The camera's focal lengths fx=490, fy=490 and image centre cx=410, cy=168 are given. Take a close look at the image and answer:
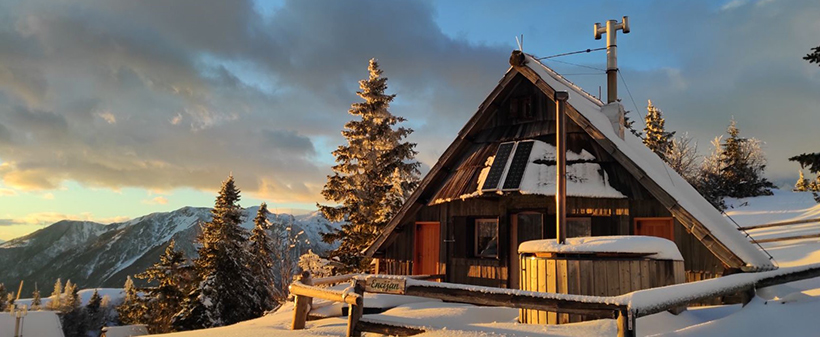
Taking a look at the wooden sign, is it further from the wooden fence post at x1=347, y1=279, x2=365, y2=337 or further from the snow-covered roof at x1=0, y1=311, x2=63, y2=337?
the snow-covered roof at x1=0, y1=311, x2=63, y2=337

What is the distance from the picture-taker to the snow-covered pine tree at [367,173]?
25.5 m

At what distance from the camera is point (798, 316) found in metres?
6.98

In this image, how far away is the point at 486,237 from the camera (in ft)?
47.5

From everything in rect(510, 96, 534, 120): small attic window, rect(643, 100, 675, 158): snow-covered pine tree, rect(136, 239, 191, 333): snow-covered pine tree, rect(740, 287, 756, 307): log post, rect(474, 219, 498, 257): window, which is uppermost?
rect(643, 100, 675, 158): snow-covered pine tree

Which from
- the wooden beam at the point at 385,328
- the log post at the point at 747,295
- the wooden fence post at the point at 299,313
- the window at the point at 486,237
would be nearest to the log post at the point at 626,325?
the wooden beam at the point at 385,328

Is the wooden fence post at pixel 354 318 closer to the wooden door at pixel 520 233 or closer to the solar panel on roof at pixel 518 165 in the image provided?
the solar panel on roof at pixel 518 165

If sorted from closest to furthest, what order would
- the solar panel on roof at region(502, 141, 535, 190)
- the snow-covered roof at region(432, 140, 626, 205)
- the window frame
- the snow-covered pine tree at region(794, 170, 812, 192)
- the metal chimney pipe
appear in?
1. the metal chimney pipe
2. the snow-covered roof at region(432, 140, 626, 205)
3. the solar panel on roof at region(502, 141, 535, 190)
4. the window frame
5. the snow-covered pine tree at region(794, 170, 812, 192)

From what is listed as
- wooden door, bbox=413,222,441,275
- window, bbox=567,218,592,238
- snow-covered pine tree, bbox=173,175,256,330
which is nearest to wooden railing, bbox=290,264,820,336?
window, bbox=567,218,592,238

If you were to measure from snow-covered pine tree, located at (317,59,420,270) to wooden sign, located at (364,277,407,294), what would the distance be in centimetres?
1674

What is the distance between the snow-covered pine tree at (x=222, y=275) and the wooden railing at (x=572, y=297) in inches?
834

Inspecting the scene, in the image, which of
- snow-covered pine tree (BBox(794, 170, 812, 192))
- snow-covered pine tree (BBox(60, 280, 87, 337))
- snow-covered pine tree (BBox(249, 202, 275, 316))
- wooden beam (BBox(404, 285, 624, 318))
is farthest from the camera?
snow-covered pine tree (BBox(60, 280, 87, 337))

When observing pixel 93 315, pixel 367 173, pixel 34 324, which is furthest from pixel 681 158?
pixel 93 315

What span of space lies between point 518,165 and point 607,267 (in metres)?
5.46

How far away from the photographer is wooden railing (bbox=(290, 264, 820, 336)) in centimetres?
527
